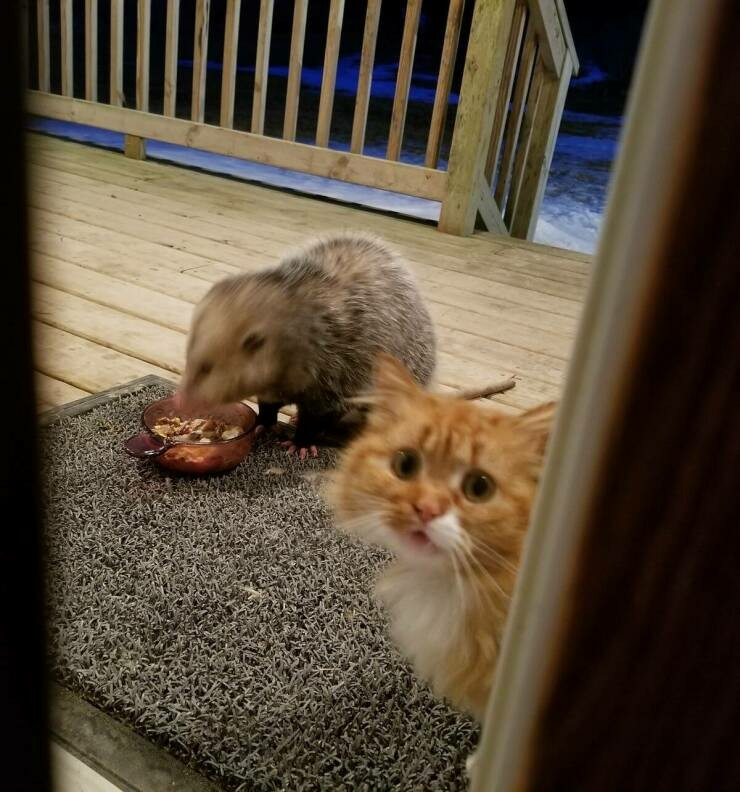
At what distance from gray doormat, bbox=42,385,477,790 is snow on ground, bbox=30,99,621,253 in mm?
2805

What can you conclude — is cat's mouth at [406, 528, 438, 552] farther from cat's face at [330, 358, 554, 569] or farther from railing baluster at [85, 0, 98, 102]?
railing baluster at [85, 0, 98, 102]

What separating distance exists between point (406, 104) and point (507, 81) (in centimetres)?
52

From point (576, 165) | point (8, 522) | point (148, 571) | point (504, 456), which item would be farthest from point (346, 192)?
point (8, 522)

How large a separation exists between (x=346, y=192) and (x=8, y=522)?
4.43 metres

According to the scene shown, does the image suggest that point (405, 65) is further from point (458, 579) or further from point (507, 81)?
point (458, 579)

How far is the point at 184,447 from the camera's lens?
1.52 metres

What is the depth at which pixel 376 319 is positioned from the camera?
5.58 feet

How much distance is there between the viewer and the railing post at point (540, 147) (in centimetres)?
402

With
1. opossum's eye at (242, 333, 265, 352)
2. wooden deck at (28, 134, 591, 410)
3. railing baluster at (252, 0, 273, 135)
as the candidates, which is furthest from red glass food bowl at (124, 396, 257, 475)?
railing baluster at (252, 0, 273, 135)

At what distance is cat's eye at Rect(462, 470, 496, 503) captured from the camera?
A: 797 millimetres

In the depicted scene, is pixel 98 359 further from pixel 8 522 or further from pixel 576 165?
pixel 576 165

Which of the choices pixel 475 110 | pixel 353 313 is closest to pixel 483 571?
pixel 353 313

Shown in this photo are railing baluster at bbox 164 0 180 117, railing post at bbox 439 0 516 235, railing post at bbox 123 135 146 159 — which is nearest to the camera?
railing post at bbox 439 0 516 235

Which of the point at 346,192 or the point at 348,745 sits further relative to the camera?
the point at 346,192
